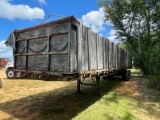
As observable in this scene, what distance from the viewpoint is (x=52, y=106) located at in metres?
7.45

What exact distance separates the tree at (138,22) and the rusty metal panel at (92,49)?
11.1 metres

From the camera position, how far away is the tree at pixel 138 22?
17.1 metres

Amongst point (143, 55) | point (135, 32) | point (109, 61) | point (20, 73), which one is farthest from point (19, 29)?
point (135, 32)

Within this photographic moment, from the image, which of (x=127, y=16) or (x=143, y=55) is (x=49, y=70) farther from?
(x=127, y=16)

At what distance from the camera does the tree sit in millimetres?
17125

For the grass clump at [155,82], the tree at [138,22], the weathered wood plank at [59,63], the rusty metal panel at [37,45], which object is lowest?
the grass clump at [155,82]

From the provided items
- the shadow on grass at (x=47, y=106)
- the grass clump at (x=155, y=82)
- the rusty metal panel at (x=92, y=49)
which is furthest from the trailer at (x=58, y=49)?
the grass clump at (x=155, y=82)

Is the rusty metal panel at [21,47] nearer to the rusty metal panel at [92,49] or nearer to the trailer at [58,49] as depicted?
the trailer at [58,49]

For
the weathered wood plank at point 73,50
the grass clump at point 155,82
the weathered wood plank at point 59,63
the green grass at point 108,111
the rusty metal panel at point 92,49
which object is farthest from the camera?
the grass clump at point 155,82

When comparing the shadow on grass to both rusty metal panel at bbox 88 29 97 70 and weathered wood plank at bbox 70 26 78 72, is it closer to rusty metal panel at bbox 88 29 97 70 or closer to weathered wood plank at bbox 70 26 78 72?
rusty metal panel at bbox 88 29 97 70

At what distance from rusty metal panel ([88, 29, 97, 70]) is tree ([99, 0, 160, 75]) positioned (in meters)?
11.1

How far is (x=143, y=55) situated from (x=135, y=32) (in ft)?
11.2

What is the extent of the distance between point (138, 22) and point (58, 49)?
1597cm

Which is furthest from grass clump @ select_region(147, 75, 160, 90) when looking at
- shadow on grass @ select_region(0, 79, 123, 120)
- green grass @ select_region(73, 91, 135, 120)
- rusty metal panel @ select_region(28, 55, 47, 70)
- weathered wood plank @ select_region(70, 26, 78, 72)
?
rusty metal panel @ select_region(28, 55, 47, 70)
